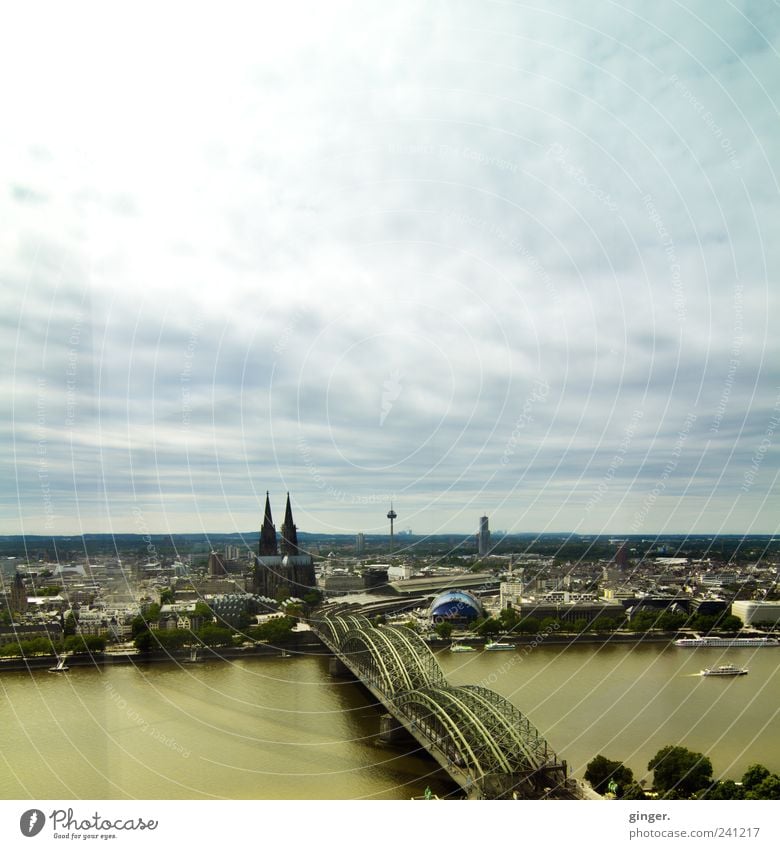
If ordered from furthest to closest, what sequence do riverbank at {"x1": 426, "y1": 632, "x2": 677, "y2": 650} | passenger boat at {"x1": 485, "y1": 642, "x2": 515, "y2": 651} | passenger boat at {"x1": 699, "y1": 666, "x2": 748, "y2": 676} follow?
riverbank at {"x1": 426, "y1": 632, "x2": 677, "y2": 650}, passenger boat at {"x1": 485, "y1": 642, "x2": 515, "y2": 651}, passenger boat at {"x1": 699, "y1": 666, "x2": 748, "y2": 676}

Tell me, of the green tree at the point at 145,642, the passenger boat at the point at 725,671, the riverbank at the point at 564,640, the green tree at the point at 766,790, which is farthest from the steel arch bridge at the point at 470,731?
the riverbank at the point at 564,640

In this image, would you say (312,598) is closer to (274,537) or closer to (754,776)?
(274,537)

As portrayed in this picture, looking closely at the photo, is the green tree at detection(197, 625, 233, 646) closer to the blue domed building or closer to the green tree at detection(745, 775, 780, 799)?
the blue domed building

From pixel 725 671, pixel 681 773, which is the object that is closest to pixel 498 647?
pixel 725 671


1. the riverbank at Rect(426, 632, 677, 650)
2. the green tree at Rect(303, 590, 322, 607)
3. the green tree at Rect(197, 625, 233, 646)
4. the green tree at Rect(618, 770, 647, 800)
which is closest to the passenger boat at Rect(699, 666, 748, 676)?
the riverbank at Rect(426, 632, 677, 650)

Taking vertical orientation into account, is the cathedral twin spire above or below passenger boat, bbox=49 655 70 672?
above

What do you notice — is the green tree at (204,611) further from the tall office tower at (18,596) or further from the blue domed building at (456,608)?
the blue domed building at (456,608)

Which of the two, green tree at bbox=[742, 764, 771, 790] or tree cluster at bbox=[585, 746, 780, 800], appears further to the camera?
green tree at bbox=[742, 764, 771, 790]
